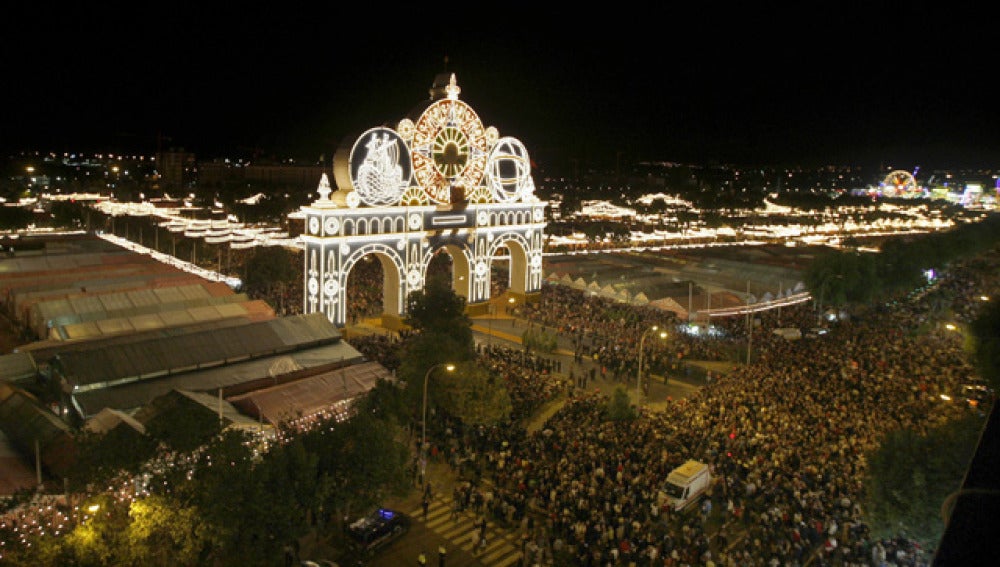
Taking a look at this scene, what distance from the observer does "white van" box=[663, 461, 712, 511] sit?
17734 mm

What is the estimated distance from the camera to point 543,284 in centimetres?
4781

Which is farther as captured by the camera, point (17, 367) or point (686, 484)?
point (17, 367)

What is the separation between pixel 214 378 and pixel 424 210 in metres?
17.3

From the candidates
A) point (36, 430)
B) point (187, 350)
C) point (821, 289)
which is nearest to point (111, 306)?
point (187, 350)

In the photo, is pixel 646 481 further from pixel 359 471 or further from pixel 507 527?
pixel 359 471

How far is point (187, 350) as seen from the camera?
2375cm

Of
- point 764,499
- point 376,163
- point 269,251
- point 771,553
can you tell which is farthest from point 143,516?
point 269,251

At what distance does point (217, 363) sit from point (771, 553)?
17.8 meters

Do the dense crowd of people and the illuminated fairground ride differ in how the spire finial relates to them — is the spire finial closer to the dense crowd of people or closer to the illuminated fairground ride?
the dense crowd of people

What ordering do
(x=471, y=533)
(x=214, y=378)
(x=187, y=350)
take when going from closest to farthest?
(x=471, y=533)
(x=214, y=378)
(x=187, y=350)

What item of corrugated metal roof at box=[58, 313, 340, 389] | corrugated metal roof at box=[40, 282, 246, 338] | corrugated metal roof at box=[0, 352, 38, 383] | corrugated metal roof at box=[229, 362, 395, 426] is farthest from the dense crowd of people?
corrugated metal roof at box=[0, 352, 38, 383]

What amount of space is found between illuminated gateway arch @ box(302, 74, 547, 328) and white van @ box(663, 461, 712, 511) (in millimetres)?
20635

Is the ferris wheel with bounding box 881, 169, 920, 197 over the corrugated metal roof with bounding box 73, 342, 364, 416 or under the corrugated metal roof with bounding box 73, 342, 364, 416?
over

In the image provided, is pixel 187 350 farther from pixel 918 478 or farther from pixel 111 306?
pixel 918 478
